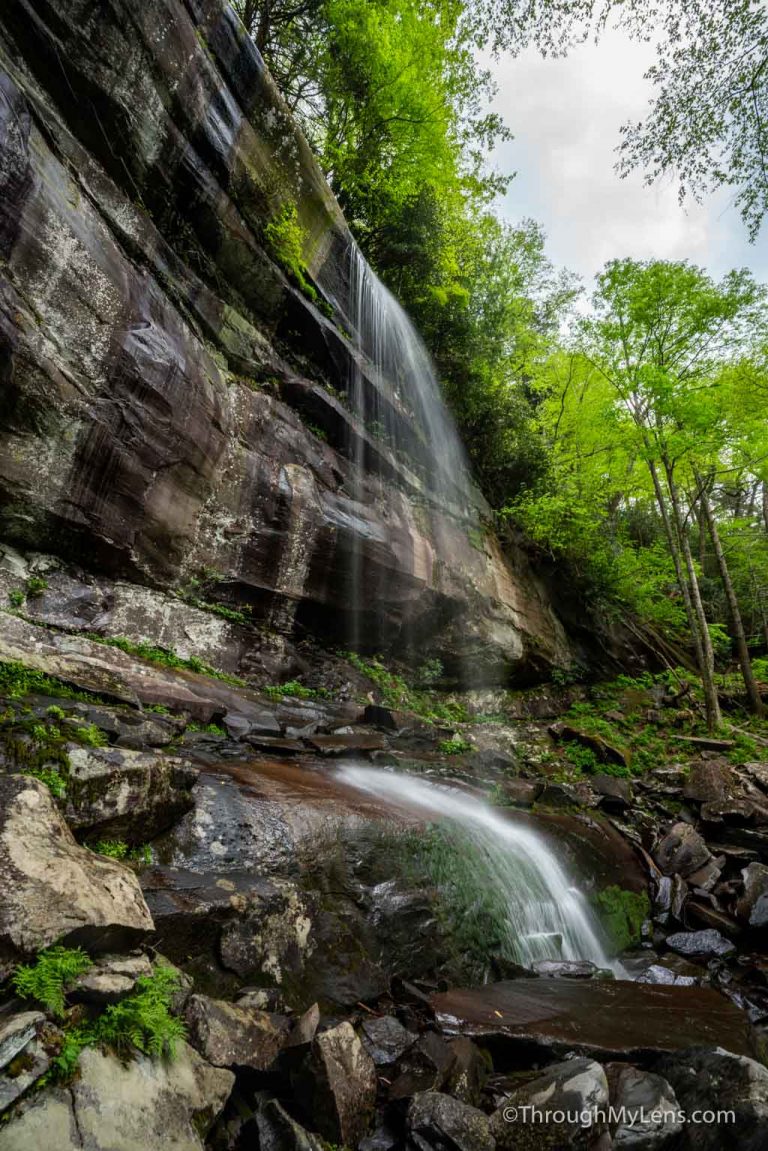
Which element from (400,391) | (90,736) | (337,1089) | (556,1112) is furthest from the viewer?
(400,391)

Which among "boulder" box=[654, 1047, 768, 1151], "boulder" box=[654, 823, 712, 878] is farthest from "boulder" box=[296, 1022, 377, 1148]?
"boulder" box=[654, 823, 712, 878]

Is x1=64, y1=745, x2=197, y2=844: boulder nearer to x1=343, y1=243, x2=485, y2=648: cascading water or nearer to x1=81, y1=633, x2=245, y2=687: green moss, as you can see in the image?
x1=81, y1=633, x2=245, y2=687: green moss

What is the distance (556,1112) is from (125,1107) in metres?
2.10

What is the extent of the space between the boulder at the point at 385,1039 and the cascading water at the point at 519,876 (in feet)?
6.18

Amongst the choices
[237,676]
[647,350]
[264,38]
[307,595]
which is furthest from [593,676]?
[264,38]

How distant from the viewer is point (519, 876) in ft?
18.5

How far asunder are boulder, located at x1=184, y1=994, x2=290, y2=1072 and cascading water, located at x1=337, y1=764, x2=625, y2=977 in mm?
2830

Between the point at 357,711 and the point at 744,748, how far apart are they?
355 inches

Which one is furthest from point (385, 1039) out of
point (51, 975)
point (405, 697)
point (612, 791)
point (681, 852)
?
point (405, 697)

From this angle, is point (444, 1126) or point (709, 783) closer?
point (444, 1126)

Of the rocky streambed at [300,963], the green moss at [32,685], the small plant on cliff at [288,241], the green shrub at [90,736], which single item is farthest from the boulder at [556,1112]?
the small plant on cliff at [288,241]

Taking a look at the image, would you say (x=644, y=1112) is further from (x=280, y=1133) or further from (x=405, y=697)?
(x=405, y=697)

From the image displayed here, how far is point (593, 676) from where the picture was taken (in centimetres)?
1739

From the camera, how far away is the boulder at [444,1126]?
2.43 m
